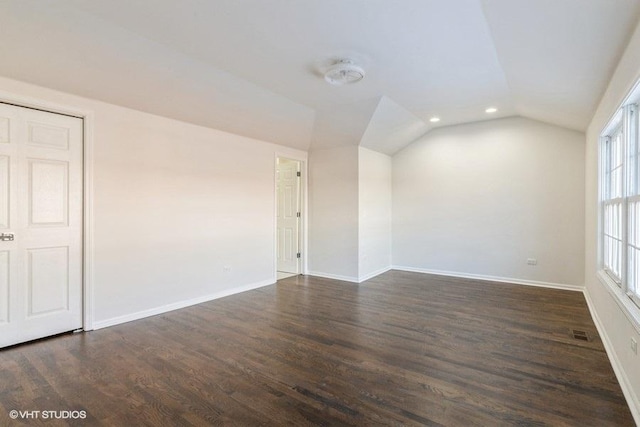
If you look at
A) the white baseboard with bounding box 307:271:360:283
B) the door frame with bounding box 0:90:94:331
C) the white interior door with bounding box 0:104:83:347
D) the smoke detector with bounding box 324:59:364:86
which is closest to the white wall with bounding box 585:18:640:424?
the smoke detector with bounding box 324:59:364:86

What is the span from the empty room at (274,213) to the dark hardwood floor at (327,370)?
Result: 0.07 feet

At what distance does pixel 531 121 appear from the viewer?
4883mm

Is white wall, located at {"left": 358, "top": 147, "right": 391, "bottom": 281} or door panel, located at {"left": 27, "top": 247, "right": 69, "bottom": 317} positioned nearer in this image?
door panel, located at {"left": 27, "top": 247, "right": 69, "bottom": 317}

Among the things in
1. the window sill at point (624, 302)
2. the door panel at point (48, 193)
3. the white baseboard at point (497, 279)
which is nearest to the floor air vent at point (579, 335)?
the window sill at point (624, 302)

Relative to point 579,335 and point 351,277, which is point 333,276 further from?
point 579,335

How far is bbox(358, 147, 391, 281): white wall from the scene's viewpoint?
5320 millimetres

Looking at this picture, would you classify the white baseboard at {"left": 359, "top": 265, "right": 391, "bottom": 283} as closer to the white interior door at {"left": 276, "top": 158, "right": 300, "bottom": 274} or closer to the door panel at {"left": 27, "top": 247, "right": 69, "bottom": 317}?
the white interior door at {"left": 276, "top": 158, "right": 300, "bottom": 274}

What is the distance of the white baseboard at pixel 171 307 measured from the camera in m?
3.26

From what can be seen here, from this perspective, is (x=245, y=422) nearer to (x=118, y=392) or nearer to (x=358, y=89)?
(x=118, y=392)

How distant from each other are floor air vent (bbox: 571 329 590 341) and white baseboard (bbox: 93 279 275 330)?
12.6ft

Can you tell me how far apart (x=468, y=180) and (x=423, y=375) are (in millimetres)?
3984

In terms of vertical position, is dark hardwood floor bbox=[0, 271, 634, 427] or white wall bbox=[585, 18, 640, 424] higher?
white wall bbox=[585, 18, 640, 424]

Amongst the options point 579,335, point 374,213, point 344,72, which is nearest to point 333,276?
point 374,213

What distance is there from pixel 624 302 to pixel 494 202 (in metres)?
3.22
